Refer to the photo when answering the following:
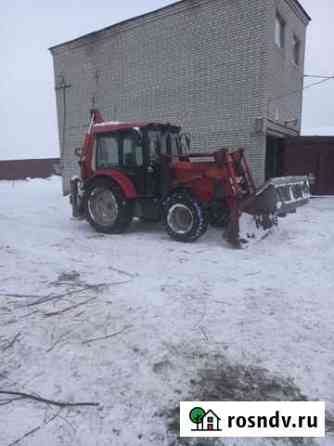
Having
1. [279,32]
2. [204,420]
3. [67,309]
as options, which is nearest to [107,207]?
[67,309]

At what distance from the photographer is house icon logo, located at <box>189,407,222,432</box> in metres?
1.89

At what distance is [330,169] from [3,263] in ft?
36.2

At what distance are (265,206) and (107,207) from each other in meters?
3.43

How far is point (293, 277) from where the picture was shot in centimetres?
419

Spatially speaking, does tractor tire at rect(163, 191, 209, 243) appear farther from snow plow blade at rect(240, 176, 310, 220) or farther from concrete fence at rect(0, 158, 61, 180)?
concrete fence at rect(0, 158, 61, 180)

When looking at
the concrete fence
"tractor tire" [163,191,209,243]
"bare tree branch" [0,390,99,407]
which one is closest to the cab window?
"tractor tire" [163,191,209,243]

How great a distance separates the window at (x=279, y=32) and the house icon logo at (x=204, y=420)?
11.5 metres

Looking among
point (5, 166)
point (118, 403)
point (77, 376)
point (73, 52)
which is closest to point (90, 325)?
point (77, 376)

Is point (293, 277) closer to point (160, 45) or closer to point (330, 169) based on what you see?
point (330, 169)

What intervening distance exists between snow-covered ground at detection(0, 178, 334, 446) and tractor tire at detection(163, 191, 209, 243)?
0.48m

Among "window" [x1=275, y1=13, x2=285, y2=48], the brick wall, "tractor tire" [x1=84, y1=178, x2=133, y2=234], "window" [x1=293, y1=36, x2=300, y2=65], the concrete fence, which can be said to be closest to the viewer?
"tractor tire" [x1=84, y1=178, x2=133, y2=234]

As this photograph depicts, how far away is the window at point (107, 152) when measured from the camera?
21.9ft

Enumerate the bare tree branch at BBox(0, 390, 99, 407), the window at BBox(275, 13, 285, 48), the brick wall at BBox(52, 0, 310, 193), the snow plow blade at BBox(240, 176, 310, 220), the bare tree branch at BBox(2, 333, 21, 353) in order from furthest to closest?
the window at BBox(275, 13, 285, 48) < the brick wall at BBox(52, 0, 310, 193) < the snow plow blade at BBox(240, 176, 310, 220) < the bare tree branch at BBox(2, 333, 21, 353) < the bare tree branch at BBox(0, 390, 99, 407)

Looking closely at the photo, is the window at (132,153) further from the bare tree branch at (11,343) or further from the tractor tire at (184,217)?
the bare tree branch at (11,343)
